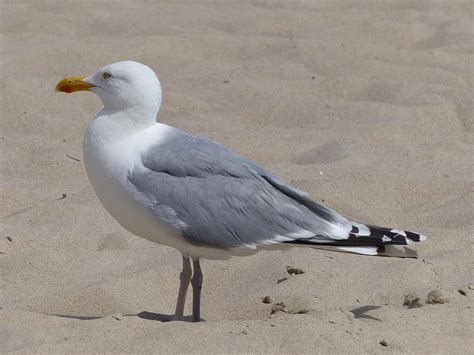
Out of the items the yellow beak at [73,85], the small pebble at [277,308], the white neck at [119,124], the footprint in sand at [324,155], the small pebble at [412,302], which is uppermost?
the yellow beak at [73,85]

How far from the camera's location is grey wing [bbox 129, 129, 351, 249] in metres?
4.10

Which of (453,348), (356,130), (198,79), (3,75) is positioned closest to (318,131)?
(356,130)

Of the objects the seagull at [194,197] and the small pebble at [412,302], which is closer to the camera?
the seagull at [194,197]

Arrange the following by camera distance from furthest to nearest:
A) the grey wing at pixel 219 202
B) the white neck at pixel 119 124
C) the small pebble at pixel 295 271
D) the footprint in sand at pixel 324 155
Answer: the footprint in sand at pixel 324 155
the small pebble at pixel 295 271
the white neck at pixel 119 124
the grey wing at pixel 219 202

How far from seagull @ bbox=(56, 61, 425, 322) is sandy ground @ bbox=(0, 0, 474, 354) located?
284mm

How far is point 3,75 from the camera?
24.5 feet

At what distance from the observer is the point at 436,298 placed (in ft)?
14.0

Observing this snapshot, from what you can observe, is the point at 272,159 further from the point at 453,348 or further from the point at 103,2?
the point at 103,2

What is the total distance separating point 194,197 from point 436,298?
1.01 metres

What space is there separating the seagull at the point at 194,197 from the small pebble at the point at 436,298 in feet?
0.67

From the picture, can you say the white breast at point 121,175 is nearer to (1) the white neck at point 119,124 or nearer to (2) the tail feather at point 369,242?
(1) the white neck at point 119,124

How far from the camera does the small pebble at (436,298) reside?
4254 millimetres

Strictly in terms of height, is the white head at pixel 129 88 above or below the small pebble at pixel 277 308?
above

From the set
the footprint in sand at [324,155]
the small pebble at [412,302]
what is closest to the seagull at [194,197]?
the small pebble at [412,302]
